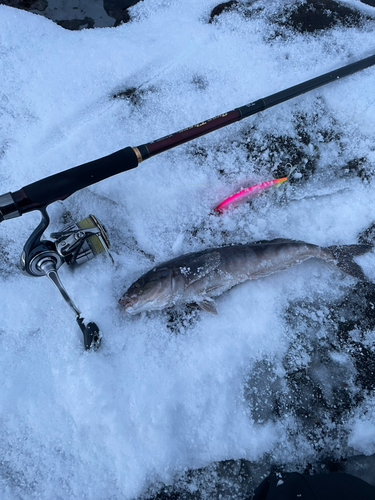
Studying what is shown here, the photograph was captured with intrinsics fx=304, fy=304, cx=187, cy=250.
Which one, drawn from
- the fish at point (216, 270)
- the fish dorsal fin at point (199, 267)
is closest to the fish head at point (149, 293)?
the fish at point (216, 270)

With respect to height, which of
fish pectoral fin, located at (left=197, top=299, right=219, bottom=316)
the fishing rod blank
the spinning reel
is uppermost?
the fishing rod blank

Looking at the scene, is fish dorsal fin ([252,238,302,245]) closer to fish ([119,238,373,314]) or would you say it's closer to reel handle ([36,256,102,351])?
fish ([119,238,373,314])

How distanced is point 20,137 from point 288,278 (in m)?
3.16

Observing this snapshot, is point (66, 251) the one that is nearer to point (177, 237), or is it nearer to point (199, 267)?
point (177, 237)

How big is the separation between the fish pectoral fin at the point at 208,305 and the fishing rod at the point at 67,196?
0.98 metres

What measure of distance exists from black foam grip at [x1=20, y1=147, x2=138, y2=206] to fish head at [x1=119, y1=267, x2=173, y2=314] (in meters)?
0.99

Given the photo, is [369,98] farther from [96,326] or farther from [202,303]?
[96,326]

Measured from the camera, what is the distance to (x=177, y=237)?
3156 mm

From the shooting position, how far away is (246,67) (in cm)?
354

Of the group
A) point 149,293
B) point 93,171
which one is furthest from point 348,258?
point 93,171

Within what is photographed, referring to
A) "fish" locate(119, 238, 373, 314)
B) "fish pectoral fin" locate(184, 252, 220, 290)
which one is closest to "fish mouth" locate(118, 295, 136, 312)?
"fish" locate(119, 238, 373, 314)

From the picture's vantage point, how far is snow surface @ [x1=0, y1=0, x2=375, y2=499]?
2514mm

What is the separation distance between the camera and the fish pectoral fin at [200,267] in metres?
2.88

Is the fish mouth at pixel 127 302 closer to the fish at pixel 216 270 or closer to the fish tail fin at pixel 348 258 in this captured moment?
the fish at pixel 216 270
